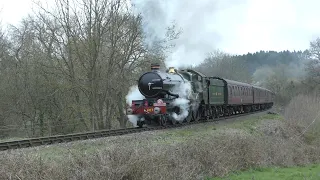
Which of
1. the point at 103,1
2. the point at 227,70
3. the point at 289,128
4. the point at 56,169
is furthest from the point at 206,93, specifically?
the point at 227,70

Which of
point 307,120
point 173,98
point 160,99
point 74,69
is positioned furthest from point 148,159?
point 307,120

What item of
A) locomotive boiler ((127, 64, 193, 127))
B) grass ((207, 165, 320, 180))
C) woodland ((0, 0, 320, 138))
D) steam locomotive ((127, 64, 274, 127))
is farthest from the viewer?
woodland ((0, 0, 320, 138))

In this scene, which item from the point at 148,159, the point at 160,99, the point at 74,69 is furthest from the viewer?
the point at 74,69

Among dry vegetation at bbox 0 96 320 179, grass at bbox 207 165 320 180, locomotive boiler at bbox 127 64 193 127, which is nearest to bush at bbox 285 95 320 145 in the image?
dry vegetation at bbox 0 96 320 179

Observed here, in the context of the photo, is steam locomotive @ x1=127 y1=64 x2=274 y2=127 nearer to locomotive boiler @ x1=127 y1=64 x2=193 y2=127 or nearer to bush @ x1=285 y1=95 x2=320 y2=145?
locomotive boiler @ x1=127 y1=64 x2=193 y2=127

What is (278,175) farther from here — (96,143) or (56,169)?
(56,169)

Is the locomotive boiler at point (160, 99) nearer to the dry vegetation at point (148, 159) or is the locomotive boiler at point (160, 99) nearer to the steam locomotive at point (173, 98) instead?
the steam locomotive at point (173, 98)

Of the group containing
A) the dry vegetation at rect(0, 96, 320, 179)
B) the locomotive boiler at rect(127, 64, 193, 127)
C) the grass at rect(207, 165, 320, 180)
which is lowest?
the grass at rect(207, 165, 320, 180)

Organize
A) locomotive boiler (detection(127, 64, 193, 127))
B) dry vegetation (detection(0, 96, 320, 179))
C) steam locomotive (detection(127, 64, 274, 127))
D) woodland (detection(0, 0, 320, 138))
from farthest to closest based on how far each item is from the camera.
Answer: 1. woodland (detection(0, 0, 320, 138))
2. steam locomotive (detection(127, 64, 274, 127))
3. locomotive boiler (detection(127, 64, 193, 127))
4. dry vegetation (detection(0, 96, 320, 179))

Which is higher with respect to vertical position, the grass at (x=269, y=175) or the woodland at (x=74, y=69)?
the woodland at (x=74, y=69)

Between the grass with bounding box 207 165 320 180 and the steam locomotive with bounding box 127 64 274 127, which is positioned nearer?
the grass with bounding box 207 165 320 180

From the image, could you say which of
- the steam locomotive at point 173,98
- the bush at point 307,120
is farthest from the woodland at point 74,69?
the bush at point 307,120

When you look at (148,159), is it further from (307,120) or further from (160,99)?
(307,120)

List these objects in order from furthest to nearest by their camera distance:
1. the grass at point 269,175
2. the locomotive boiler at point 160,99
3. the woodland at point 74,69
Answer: the woodland at point 74,69 → the locomotive boiler at point 160,99 → the grass at point 269,175
